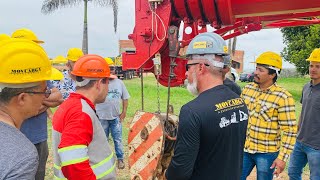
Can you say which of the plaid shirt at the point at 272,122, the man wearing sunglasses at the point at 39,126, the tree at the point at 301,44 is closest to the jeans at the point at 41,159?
the man wearing sunglasses at the point at 39,126

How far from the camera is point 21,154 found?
1.38 metres

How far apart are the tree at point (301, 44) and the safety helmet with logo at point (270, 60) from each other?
15.3 meters

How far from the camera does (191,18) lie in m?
2.85

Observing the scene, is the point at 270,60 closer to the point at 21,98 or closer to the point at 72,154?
the point at 72,154

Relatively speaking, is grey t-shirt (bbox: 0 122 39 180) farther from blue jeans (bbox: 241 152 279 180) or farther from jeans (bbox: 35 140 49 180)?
blue jeans (bbox: 241 152 279 180)

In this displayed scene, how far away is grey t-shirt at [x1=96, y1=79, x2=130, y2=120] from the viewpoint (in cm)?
622

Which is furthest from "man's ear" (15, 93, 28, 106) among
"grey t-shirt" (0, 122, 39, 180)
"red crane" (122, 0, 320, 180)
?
"red crane" (122, 0, 320, 180)

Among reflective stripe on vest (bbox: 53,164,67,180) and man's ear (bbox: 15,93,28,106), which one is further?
reflective stripe on vest (bbox: 53,164,67,180)

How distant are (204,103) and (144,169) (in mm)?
998

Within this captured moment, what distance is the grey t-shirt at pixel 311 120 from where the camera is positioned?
4.08 m

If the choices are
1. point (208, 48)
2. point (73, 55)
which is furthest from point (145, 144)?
point (73, 55)

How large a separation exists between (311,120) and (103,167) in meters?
2.59

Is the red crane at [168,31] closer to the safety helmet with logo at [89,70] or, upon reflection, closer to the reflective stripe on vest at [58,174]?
the safety helmet with logo at [89,70]

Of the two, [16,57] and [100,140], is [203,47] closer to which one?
[100,140]
